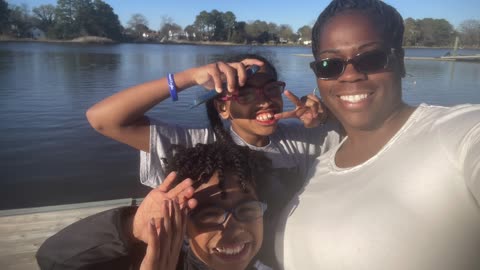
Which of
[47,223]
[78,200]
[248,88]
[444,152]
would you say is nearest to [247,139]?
[248,88]

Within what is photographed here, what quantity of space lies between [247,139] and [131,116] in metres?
0.81

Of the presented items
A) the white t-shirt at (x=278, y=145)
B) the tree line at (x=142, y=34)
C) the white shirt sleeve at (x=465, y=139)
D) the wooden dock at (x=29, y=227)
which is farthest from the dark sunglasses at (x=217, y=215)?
the tree line at (x=142, y=34)

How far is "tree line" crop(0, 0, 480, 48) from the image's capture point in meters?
92.9

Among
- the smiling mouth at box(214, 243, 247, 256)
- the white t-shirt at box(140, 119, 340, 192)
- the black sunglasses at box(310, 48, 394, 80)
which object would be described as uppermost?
the black sunglasses at box(310, 48, 394, 80)

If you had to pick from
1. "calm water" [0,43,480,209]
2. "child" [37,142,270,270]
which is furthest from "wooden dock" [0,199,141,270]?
"calm water" [0,43,480,209]

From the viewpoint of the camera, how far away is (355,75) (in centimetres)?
176

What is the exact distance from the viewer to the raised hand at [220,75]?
2.02 meters

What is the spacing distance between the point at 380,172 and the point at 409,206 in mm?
214

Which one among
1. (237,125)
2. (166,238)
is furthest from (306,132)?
(166,238)

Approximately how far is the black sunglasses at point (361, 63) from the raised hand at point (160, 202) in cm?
91

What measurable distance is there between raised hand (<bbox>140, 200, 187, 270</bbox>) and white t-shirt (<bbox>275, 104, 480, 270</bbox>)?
0.63 meters

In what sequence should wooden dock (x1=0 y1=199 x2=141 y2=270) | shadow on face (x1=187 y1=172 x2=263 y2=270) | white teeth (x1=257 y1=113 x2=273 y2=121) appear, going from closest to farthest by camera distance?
shadow on face (x1=187 y1=172 x2=263 y2=270) < white teeth (x1=257 y1=113 x2=273 y2=121) < wooden dock (x1=0 y1=199 x2=141 y2=270)

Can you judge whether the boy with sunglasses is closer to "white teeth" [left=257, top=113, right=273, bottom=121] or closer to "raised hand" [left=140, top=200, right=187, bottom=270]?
"white teeth" [left=257, top=113, right=273, bottom=121]

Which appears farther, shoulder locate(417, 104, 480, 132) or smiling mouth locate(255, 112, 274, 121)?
smiling mouth locate(255, 112, 274, 121)
